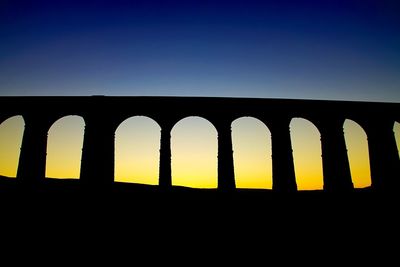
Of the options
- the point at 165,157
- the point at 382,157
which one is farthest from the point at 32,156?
the point at 382,157

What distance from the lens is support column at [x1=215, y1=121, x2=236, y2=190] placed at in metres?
20.9

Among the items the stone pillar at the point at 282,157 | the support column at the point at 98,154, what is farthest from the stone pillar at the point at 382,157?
the support column at the point at 98,154

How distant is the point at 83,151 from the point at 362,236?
644 inches

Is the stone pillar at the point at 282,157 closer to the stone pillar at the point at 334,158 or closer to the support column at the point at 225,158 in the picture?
the stone pillar at the point at 334,158

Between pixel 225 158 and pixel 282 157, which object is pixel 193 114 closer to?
pixel 225 158

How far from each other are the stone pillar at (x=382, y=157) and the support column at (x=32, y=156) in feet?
75.5

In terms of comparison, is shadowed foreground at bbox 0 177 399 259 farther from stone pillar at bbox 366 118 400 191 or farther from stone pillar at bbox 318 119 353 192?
stone pillar at bbox 366 118 400 191

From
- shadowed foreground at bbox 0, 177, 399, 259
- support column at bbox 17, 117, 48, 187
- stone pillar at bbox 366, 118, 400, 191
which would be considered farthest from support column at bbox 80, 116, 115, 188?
stone pillar at bbox 366, 118, 400, 191

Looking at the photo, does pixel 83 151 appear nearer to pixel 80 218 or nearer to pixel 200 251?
pixel 80 218

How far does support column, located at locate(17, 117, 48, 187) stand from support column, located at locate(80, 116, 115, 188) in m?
2.83

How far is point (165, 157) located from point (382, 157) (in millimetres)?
16091

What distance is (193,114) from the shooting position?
72.7 feet

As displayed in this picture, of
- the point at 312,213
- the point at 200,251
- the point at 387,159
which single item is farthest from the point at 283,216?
the point at 387,159

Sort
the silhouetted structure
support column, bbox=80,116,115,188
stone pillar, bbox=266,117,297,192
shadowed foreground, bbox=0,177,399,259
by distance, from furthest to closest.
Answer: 1. stone pillar, bbox=266,117,297,192
2. the silhouetted structure
3. support column, bbox=80,116,115,188
4. shadowed foreground, bbox=0,177,399,259
